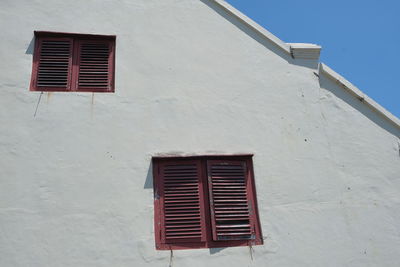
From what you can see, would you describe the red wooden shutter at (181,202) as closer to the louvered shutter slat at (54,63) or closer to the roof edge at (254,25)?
the louvered shutter slat at (54,63)

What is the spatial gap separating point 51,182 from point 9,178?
60 centimetres

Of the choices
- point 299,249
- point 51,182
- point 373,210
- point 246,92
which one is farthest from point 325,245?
point 51,182

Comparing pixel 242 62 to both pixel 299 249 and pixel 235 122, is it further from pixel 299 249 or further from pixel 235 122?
pixel 299 249

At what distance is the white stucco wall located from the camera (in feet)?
19.4

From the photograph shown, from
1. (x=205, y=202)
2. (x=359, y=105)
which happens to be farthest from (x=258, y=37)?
(x=205, y=202)

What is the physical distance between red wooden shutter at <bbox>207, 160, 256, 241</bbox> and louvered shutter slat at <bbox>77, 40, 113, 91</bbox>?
7.72ft

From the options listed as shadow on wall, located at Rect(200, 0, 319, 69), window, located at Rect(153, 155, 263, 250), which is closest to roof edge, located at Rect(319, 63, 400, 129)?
shadow on wall, located at Rect(200, 0, 319, 69)

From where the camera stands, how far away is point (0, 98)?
6.49 meters

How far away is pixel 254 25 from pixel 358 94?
2338 millimetres

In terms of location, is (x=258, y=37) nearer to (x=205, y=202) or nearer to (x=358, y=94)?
(x=358, y=94)

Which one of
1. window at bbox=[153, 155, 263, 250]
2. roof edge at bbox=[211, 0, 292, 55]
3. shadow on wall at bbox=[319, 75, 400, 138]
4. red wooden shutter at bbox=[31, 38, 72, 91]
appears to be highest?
roof edge at bbox=[211, 0, 292, 55]

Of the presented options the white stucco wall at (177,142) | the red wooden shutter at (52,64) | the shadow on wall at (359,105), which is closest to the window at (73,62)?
the red wooden shutter at (52,64)

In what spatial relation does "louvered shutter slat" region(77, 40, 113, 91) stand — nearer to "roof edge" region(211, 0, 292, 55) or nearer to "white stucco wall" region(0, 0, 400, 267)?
"white stucco wall" region(0, 0, 400, 267)

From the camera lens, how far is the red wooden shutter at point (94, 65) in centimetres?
702
